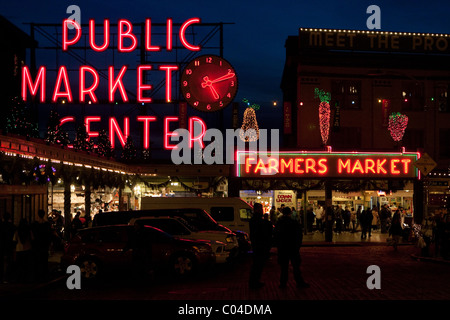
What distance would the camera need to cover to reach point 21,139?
17516 millimetres

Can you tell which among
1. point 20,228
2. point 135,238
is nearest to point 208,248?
point 135,238

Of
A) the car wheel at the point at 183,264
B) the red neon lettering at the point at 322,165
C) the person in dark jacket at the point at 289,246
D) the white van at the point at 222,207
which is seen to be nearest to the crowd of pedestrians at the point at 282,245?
the person in dark jacket at the point at 289,246

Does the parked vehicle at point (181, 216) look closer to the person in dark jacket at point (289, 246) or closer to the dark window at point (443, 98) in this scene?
the person in dark jacket at point (289, 246)

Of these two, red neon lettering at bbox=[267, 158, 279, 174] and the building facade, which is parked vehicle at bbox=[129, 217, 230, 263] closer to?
red neon lettering at bbox=[267, 158, 279, 174]

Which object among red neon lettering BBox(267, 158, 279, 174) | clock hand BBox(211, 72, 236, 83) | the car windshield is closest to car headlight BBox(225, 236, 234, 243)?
the car windshield

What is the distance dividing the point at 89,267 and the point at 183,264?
269cm

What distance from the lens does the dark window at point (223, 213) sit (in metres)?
24.8

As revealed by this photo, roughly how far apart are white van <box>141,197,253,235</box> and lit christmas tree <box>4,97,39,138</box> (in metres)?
8.17

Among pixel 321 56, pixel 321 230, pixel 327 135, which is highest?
pixel 321 56

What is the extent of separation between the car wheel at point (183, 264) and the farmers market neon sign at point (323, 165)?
14988 mm

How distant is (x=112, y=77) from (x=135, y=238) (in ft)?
75.7

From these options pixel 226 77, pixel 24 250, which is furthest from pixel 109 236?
pixel 226 77

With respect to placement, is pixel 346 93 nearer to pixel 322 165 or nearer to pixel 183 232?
pixel 322 165
